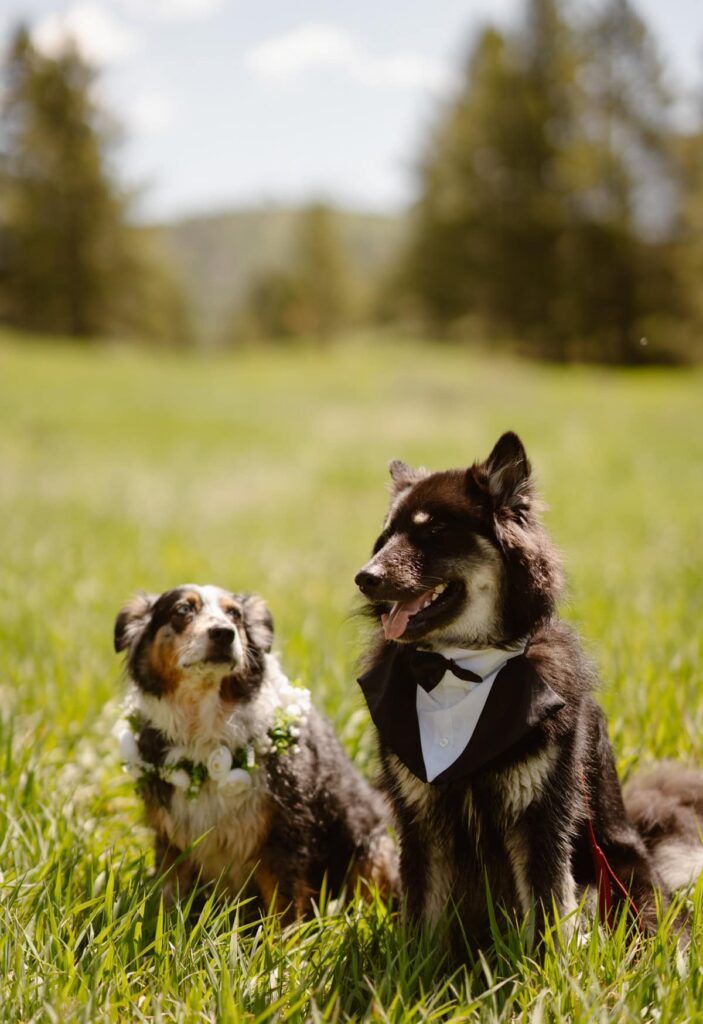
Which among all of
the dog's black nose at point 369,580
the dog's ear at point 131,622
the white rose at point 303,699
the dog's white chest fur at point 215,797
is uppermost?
the dog's black nose at point 369,580

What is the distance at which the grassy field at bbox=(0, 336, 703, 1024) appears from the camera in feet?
7.71

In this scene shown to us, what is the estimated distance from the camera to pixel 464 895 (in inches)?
103

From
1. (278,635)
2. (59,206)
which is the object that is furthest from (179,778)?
(59,206)

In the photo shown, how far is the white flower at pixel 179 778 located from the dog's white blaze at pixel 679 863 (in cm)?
163

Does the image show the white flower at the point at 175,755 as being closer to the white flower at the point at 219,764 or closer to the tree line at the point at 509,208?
the white flower at the point at 219,764

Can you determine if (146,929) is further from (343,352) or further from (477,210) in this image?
(477,210)

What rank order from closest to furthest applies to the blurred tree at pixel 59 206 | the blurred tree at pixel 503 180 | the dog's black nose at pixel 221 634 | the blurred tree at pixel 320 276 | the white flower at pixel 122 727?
the dog's black nose at pixel 221 634
the white flower at pixel 122 727
the blurred tree at pixel 503 180
the blurred tree at pixel 59 206
the blurred tree at pixel 320 276

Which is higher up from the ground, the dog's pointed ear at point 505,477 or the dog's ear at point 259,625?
the dog's pointed ear at point 505,477

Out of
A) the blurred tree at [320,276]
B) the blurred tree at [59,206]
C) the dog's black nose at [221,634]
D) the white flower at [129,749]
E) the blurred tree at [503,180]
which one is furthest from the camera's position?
the blurred tree at [320,276]

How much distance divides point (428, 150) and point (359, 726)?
41840 millimetres

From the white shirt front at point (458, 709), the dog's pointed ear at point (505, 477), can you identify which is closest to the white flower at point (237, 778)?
the white shirt front at point (458, 709)

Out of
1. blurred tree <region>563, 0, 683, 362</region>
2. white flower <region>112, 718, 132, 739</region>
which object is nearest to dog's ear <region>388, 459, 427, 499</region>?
white flower <region>112, 718, 132, 739</region>

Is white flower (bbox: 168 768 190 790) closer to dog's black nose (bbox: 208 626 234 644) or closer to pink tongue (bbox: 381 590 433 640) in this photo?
dog's black nose (bbox: 208 626 234 644)

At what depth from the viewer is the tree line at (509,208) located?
32281 mm
